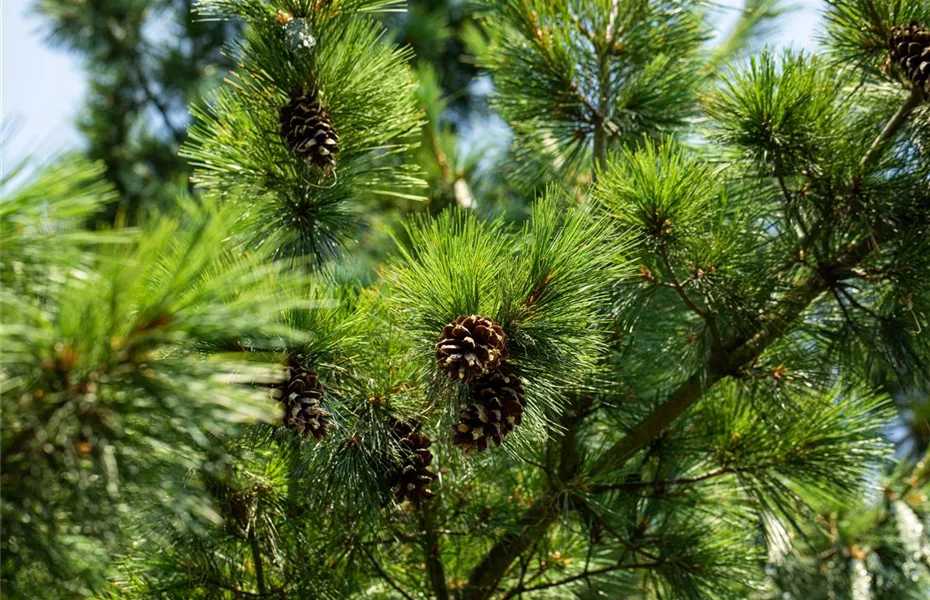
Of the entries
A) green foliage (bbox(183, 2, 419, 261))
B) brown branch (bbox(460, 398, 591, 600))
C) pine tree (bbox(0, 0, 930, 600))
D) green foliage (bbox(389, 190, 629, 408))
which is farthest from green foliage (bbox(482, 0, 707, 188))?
green foliage (bbox(389, 190, 629, 408))

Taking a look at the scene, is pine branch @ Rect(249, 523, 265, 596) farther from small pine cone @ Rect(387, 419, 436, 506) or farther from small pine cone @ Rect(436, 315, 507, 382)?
small pine cone @ Rect(436, 315, 507, 382)

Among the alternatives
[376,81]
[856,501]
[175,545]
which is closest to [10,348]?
[175,545]

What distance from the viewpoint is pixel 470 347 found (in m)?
1.14

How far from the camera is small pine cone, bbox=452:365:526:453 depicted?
1167mm

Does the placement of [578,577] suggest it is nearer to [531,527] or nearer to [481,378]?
[531,527]

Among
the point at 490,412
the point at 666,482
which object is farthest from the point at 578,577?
the point at 490,412

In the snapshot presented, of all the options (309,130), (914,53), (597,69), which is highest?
(597,69)

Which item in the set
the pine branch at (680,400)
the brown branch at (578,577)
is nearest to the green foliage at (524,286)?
the pine branch at (680,400)

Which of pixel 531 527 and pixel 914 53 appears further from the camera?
pixel 531 527

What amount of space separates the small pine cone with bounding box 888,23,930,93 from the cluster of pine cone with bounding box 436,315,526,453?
78 centimetres

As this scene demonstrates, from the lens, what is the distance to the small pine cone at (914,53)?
4.70 ft

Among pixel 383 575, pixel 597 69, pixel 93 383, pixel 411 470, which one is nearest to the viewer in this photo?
pixel 93 383

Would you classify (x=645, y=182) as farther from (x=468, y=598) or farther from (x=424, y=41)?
(x=424, y=41)

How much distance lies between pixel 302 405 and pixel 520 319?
30cm
